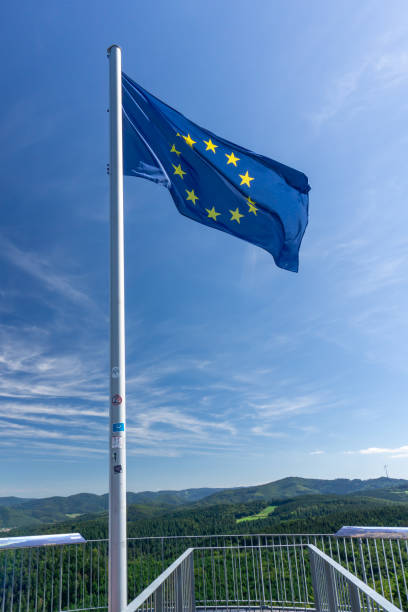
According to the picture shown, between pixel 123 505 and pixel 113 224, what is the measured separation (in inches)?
135

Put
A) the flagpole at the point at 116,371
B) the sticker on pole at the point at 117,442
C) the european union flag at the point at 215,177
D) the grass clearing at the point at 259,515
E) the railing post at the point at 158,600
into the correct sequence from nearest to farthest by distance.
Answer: the railing post at the point at 158,600 < the flagpole at the point at 116,371 < the sticker on pole at the point at 117,442 < the european union flag at the point at 215,177 < the grass clearing at the point at 259,515

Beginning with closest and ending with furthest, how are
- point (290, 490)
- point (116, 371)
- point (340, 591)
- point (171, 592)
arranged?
1. point (171, 592)
2. point (340, 591)
3. point (116, 371)
4. point (290, 490)

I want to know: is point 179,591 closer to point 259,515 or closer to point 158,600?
point 158,600

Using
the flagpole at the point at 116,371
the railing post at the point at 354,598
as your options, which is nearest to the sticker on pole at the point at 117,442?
the flagpole at the point at 116,371

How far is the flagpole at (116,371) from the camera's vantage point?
4332 millimetres

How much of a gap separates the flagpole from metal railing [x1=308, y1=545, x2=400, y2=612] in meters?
2.03

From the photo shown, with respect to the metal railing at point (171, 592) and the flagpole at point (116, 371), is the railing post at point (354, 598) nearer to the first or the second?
the metal railing at point (171, 592)

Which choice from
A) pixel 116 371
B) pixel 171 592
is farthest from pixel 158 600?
pixel 116 371

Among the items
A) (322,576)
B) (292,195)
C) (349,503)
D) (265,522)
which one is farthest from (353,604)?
(349,503)

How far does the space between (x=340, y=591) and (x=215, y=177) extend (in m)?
6.19

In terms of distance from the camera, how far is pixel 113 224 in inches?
214

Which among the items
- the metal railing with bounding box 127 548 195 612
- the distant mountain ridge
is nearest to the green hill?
the distant mountain ridge

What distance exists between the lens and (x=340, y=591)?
171 inches

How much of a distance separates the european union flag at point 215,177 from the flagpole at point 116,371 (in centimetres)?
113
